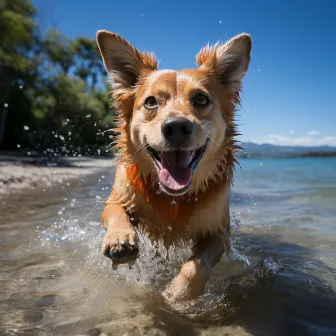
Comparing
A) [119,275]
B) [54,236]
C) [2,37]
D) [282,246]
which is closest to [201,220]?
[119,275]

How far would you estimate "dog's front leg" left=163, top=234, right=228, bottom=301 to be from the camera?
3006 mm

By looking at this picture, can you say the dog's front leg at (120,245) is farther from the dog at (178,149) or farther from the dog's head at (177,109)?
the dog's head at (177,109)

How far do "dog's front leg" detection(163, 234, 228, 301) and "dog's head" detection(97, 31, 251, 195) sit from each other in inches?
22.9

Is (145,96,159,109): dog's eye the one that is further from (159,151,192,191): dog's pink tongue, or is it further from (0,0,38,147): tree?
(0,0,38,147): tree

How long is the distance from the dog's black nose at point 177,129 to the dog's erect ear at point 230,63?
3.60 ft

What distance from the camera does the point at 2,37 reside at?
67.2 ft

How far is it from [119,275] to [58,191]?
630 centimetres

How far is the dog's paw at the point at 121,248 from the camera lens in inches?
112

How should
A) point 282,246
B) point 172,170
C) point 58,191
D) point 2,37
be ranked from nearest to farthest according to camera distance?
point 172,170 → point 282,246 → point 58,191 → point 2,37

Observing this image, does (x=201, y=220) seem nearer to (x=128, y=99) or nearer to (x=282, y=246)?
(x=128, y=99)

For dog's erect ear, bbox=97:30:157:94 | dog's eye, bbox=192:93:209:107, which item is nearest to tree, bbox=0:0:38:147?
dog's erect ear, bbox=97:30:157:94

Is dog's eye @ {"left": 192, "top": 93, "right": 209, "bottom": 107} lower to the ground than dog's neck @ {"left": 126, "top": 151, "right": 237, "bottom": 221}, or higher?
higher

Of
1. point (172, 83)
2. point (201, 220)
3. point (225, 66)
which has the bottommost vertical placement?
point (201, 220)

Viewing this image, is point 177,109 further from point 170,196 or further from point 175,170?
point 170,196
